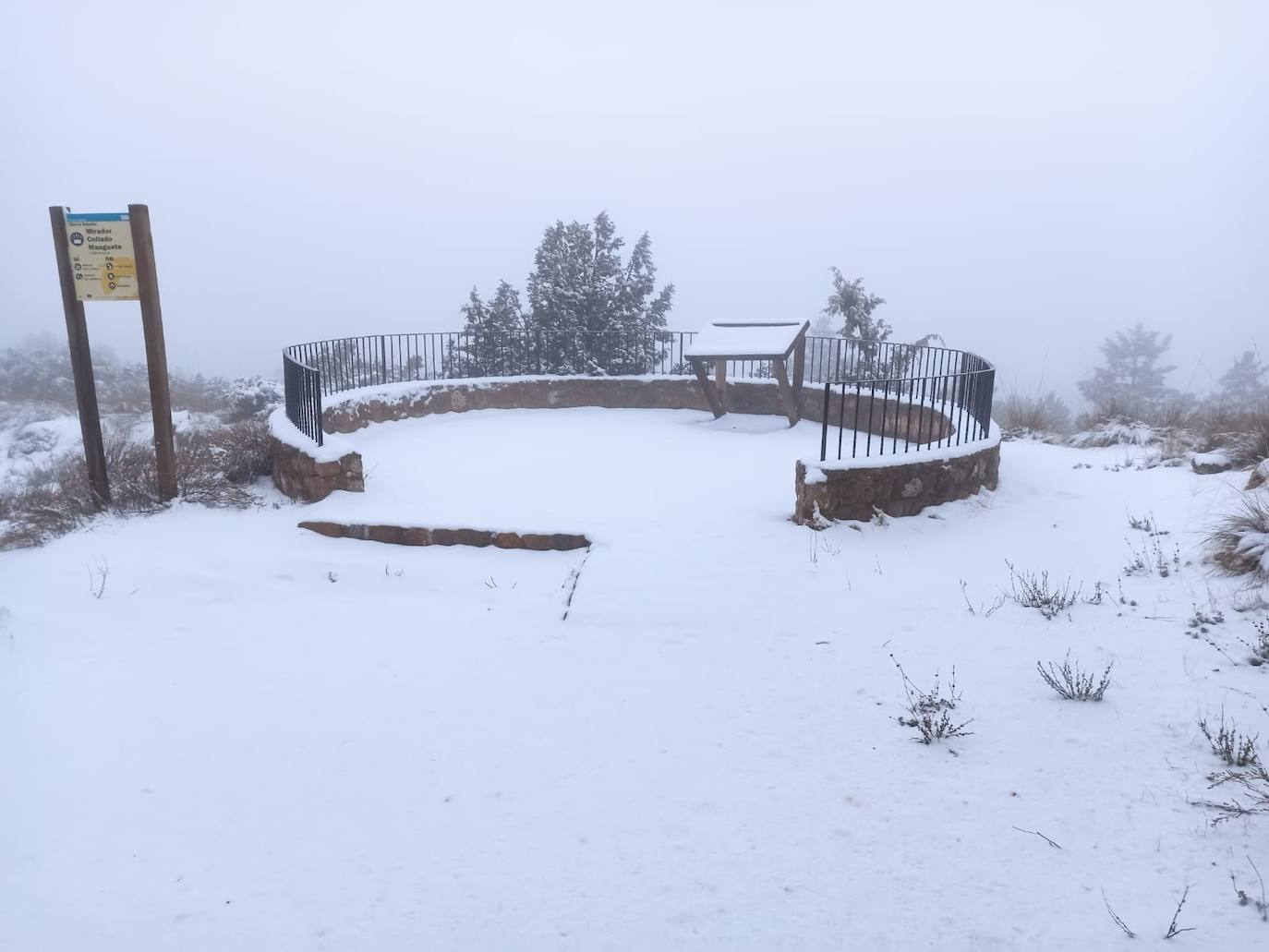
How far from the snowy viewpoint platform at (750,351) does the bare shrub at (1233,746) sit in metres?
8.81

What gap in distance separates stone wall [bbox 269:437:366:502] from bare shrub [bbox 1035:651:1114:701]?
6.52 metres

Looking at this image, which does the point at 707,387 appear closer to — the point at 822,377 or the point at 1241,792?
the point at 822,377

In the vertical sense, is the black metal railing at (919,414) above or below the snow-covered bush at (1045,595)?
above

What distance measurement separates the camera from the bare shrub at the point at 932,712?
159 inches

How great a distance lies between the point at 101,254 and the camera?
25.6ft

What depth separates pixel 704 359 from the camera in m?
12.7

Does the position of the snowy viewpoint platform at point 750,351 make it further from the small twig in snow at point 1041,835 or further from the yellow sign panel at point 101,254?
the small twig in snow at point 1041,835

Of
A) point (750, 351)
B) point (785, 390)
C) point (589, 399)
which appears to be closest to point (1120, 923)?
point (750, 351)

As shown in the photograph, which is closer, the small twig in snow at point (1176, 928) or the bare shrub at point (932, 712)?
the small twig in snow at point (1176, 928)

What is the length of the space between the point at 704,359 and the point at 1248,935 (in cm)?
1055

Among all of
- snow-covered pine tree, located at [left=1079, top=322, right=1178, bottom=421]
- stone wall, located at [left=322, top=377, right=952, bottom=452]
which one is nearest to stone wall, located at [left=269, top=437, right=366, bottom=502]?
stone wall, located at [left=322, top=377, right=952, bottom=452]

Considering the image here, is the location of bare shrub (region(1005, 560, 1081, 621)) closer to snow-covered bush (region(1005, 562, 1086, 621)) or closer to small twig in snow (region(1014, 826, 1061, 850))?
snow-covered bush (region(1005, 562, 1086, 621))

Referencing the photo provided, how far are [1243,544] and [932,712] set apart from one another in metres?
3.16

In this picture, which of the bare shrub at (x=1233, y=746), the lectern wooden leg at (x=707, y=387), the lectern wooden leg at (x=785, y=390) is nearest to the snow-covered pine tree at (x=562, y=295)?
the lectern wooden leg at (x=707, y=387)
